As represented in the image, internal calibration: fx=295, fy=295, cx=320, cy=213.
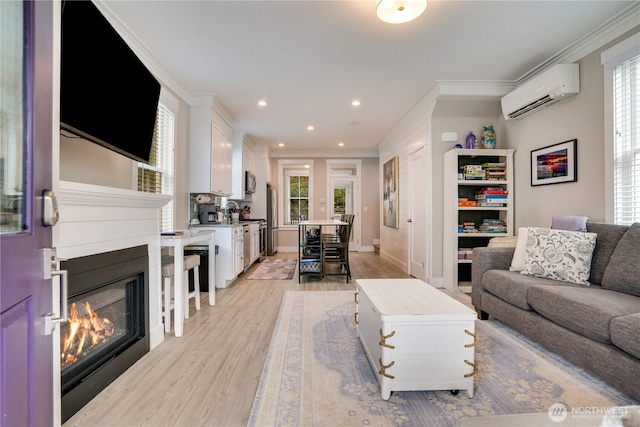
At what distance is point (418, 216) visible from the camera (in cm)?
445

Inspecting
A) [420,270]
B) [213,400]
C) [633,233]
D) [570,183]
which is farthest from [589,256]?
[213,400]

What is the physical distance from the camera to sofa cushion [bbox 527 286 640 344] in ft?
5.34

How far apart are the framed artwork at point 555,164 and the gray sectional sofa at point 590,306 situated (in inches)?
28.9

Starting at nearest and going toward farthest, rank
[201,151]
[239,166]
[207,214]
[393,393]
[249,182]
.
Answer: [393,393] → [201,151] → [207,214] → [239,166] → [249,182]

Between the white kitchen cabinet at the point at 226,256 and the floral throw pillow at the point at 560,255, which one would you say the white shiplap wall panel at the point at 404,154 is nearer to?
the floral throw pillow at the point at 560,255

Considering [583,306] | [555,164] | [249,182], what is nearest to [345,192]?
[249,182]

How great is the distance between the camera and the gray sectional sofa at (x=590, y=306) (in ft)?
5.02

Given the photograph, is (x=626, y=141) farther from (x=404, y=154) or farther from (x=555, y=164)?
(x=404, y=154)

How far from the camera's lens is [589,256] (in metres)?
2.22

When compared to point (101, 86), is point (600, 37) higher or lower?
higher

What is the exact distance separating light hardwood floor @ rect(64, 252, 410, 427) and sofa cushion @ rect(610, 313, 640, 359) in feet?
6.30

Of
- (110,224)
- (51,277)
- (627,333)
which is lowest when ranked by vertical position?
(627,333)

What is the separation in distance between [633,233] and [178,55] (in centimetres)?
399

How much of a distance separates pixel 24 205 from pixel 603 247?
10.6 ft
